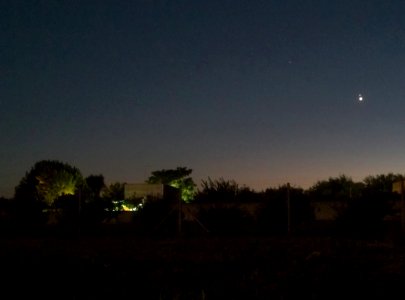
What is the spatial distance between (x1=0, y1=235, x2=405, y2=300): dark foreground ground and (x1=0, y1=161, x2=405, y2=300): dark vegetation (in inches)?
0.6

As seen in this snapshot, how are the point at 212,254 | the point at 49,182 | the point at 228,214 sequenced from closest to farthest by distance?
the point at 212,254
the point at 228,214
the point at 49,182

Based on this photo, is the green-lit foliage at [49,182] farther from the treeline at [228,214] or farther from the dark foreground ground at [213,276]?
the dark foreground ground at [213,276]

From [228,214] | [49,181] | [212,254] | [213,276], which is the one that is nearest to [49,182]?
[49,181]

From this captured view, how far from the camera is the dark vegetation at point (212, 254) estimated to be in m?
7.50

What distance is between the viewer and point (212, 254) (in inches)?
478

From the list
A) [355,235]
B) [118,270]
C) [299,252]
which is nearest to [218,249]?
[299,252]

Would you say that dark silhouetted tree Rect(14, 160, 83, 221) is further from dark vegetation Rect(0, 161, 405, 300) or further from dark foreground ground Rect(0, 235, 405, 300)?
dark foreground ground Rect(0, 235, 405, 300)

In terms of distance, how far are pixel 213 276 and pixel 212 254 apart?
337cm

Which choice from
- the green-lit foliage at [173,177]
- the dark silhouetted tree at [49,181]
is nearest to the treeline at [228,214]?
the dark silhouetted tree at [49,181]

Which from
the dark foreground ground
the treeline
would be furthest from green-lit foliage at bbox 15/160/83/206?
the dark foreground ground

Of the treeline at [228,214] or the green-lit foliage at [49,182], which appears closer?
the treeline at [228,214]

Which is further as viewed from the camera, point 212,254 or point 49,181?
point 49,181

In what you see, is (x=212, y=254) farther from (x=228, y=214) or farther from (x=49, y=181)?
(x=49, y=181)

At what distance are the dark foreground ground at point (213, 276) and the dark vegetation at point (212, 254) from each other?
0.6 inches
